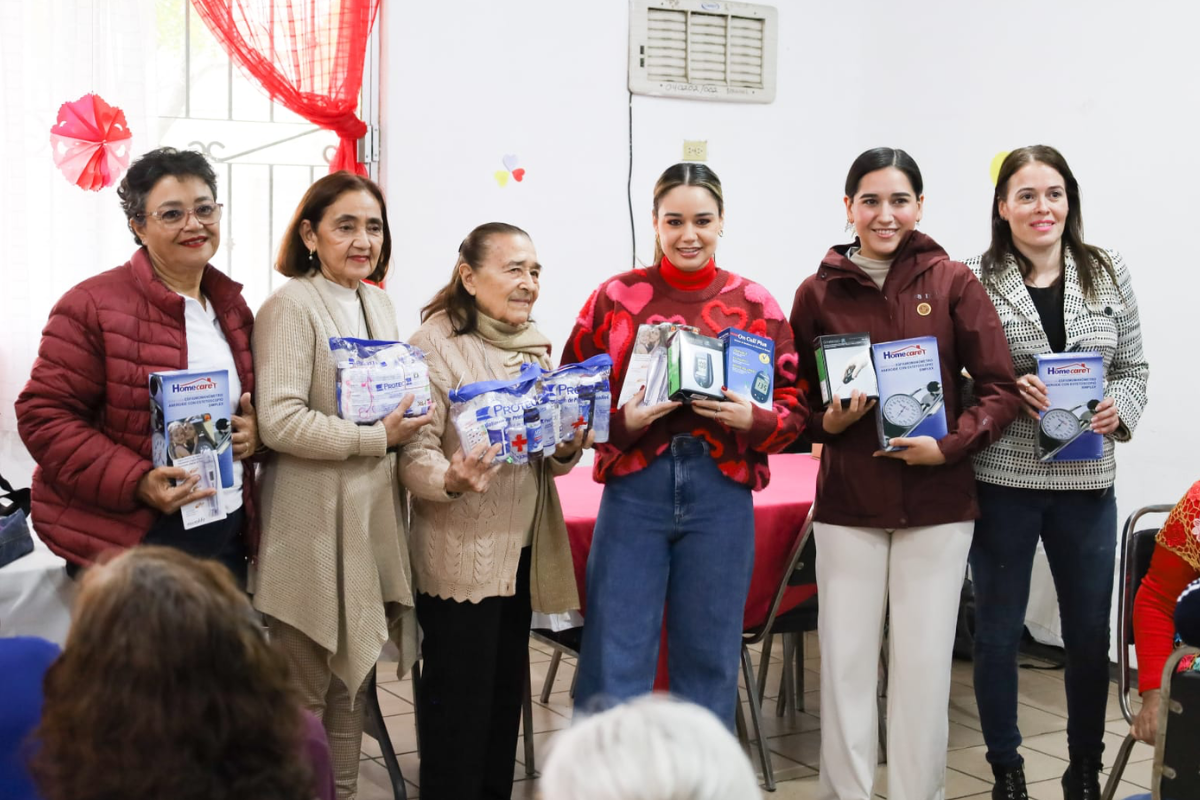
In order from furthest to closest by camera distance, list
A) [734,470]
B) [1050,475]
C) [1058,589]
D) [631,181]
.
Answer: [631,181] → [1058,589] → [1050,475] → [734,470]

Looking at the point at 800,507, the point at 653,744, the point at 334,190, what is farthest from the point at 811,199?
the point at 653,744

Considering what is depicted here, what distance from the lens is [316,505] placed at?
2467 millimetres

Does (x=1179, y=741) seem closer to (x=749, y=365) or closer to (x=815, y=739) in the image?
(x=749, y=365)

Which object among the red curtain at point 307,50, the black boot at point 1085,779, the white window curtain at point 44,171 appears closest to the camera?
the black boot at point 1085,779


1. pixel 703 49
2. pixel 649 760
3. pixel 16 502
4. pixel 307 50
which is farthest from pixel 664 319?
pixel 703 49

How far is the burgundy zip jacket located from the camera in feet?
8.75

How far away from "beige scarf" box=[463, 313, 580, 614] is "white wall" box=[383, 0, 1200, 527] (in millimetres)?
2128

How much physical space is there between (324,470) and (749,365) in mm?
915

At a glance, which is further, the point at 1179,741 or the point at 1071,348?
the point at 1071,348

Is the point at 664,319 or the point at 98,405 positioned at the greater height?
the point at 664,319

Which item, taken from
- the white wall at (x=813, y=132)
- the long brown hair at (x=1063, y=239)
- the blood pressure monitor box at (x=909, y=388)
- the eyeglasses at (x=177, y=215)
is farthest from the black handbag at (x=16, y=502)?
the long brown hair at (x=1063, y=239)

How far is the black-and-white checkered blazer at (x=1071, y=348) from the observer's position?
9.09 feet

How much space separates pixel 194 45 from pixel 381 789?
106 inches

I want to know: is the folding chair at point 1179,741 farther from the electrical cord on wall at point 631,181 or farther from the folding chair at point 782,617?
the electrical cord on wall at point 631,181
